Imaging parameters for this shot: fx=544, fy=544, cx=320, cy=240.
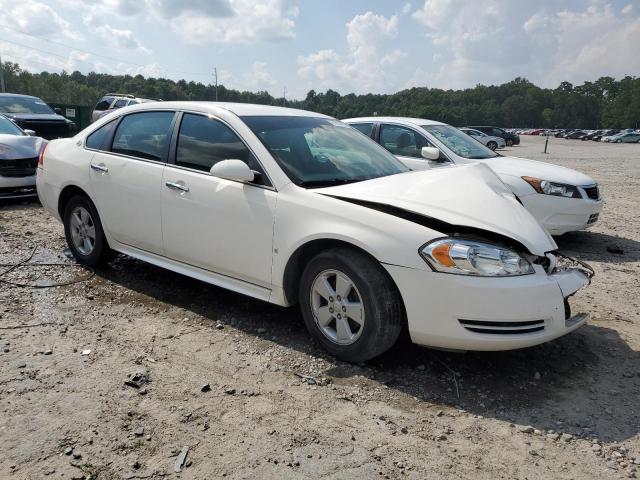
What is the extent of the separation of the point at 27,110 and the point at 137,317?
13.8 metres

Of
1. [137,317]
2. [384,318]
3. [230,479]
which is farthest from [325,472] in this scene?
[137,317]

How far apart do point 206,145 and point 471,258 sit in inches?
88.9

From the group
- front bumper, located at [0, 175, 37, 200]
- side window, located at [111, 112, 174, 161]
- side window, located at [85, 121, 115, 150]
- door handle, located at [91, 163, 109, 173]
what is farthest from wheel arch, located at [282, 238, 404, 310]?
front bumper, located at [0, 175, 37, 200]

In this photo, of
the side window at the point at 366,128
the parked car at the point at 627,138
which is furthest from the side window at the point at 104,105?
the parked car at the point at 627,138

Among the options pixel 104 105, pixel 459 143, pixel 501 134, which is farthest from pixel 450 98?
pixel 459 143

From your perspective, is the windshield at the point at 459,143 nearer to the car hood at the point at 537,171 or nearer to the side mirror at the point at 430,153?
the car hood at the point at 537,171

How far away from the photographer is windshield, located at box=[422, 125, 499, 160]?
754 centimetres

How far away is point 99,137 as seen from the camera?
5121 millimetres

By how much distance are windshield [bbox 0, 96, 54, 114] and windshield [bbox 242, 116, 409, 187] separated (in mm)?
13549

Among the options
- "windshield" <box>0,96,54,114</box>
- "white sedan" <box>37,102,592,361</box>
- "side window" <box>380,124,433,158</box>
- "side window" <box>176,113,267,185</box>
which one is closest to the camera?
"white sedan" <box>37,102,592,361</box>

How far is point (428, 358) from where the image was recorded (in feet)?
12.0

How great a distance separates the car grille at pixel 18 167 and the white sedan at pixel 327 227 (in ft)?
13.8

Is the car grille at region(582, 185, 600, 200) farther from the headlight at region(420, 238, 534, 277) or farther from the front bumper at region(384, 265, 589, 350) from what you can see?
the headlight at region(420, 238, 534, 277)

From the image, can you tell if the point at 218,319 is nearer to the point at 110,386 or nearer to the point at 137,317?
the point at 137,317
